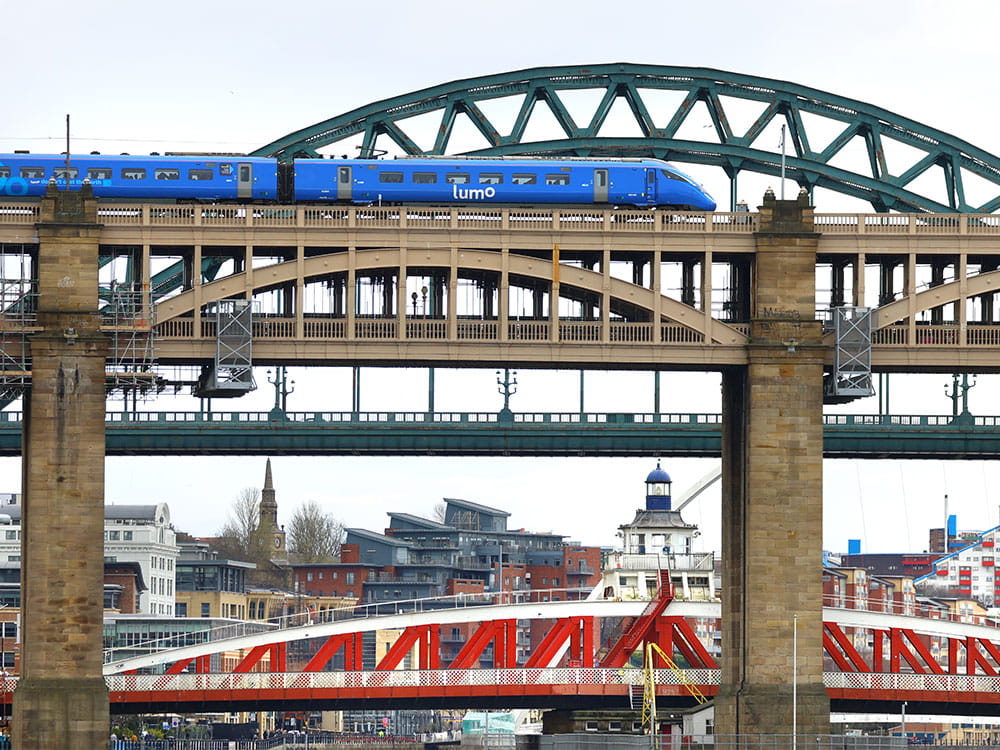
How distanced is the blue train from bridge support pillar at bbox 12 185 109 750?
5028mm

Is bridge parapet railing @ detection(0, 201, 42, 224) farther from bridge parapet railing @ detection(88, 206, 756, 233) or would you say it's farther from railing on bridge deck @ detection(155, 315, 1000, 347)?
railing on bridge deck @ detection(155, 315, 1000, 347)

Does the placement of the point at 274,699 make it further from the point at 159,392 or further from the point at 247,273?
A: the point at 247,273

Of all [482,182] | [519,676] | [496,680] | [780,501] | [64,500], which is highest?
[482,182]

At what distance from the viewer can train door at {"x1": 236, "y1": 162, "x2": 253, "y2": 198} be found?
95000 mm

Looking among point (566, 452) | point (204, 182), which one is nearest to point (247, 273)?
point (204, 182)

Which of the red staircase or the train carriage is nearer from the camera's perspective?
the train carriage

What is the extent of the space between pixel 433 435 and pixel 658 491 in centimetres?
4608

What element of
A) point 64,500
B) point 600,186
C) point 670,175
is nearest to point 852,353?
point 670,175

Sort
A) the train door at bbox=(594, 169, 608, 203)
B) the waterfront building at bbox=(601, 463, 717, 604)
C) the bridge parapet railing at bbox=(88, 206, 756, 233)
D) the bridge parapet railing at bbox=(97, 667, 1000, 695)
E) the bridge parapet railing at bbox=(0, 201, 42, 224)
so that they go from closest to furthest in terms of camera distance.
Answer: the bridge parapet railing at bbox=(0, 201, 42, 224) < the bridge parapet railing at bbox=(88, 206, 756, 233) < the train door at bbox=(594, 169, 608, 203) < the bridge parapet railing at bbox=(97, 667, 1000, 695) < the waterfront building at bbox=(601, 463, 717, 604)

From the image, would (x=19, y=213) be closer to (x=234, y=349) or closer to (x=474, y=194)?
(x=234, y=349)

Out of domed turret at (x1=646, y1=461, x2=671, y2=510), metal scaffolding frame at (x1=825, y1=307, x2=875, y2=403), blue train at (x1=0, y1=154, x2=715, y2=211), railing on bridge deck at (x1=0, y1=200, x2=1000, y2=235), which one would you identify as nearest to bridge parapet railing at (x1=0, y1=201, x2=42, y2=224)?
railing on bridge deck at (x1=0, y1=200, x2=1000, y2=235)

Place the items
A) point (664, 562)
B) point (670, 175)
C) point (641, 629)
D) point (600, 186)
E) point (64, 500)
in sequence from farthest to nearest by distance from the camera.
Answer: point (664, 562)
point (641, 629)
point (670, 175)
point (600, 186)
point (64, 500)

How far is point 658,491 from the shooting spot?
173125 millimetres

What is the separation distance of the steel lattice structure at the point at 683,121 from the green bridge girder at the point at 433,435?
2493 cm
